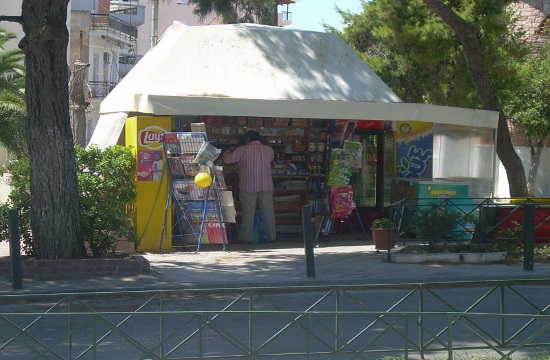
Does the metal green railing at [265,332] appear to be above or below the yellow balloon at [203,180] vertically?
below

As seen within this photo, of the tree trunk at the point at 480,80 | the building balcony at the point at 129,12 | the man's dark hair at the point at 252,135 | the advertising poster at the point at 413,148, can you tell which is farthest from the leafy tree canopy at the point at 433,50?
the building balcony at the point at 129,12

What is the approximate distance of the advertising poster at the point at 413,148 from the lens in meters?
18.4

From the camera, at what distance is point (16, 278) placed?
11.5 m

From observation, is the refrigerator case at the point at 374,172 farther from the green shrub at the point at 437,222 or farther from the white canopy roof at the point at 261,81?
the green shrub at the point at 437,222

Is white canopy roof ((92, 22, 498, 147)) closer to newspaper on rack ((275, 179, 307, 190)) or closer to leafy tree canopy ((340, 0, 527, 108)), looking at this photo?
newspaper on rack ((275, 179, 307, 190))

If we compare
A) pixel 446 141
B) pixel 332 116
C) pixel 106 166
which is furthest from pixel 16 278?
pixel 446 141

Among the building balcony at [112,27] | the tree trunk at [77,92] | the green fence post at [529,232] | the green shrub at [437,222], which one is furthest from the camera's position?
the building balcony at [112,27]

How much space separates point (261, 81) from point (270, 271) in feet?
14.5

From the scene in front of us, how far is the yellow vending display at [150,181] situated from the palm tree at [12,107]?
6.01 meters

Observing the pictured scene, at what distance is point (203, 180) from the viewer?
15.0 meters

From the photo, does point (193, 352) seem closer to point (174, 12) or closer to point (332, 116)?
point (332, 116)

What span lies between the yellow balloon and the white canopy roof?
1075 mm

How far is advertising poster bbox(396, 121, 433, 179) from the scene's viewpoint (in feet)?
60.3

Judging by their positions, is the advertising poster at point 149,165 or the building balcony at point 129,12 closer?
the advertising poster at point 149,165
